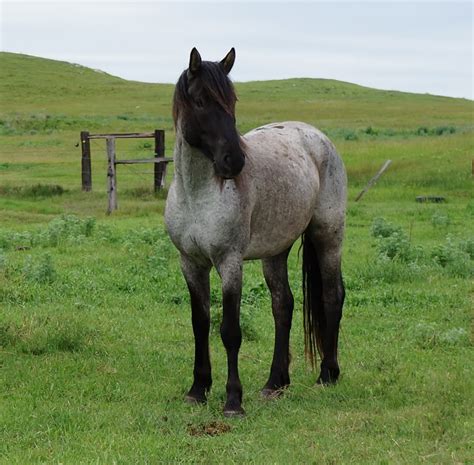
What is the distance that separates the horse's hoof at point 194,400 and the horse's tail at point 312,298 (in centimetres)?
140

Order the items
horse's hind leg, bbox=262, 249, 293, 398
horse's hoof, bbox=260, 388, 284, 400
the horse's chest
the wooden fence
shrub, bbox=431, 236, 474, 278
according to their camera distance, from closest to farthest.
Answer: the horse's chest, horse's hoof, bbox=260, 388, 284, 400, horse's hind leg, bbox=262, 249, 293, 398, shrub, bbox=431, 236, 474, 278, the wooden fence

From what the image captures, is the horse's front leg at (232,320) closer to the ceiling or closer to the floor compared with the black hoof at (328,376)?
closer to the ceiling

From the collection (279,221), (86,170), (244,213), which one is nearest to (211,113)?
(244,213)

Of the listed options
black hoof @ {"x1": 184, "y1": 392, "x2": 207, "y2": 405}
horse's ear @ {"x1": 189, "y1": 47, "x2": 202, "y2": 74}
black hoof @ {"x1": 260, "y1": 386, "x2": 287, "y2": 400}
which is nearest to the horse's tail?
black hoof @ {"x1": 260, "y1": 386, "x2": 287, "y2": 400}

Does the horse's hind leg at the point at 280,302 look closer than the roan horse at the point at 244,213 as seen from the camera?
No

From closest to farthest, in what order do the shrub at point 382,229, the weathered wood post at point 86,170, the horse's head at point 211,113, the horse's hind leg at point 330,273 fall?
the horse's head at point 211,113 → the horse's hind leg at point 330,273 → the shrub at point 382,229 → the weathered wood post at point 86,170

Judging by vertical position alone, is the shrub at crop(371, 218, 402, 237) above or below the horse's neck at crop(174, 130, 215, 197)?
below

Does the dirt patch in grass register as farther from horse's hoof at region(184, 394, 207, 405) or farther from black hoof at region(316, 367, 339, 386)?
black hoof at region(316, 367, 339, 386)

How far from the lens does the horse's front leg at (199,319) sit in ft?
21.0

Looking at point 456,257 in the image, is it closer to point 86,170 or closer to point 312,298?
point 312,298

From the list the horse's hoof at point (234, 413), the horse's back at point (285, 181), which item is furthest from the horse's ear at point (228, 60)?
the horse's hoof at point (234, 413)

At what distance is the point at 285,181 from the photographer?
6.59 meters

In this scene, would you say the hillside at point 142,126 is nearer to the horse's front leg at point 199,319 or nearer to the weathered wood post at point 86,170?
the weathered wood post at point 86,170

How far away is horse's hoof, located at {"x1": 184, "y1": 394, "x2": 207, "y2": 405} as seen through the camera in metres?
6.41
